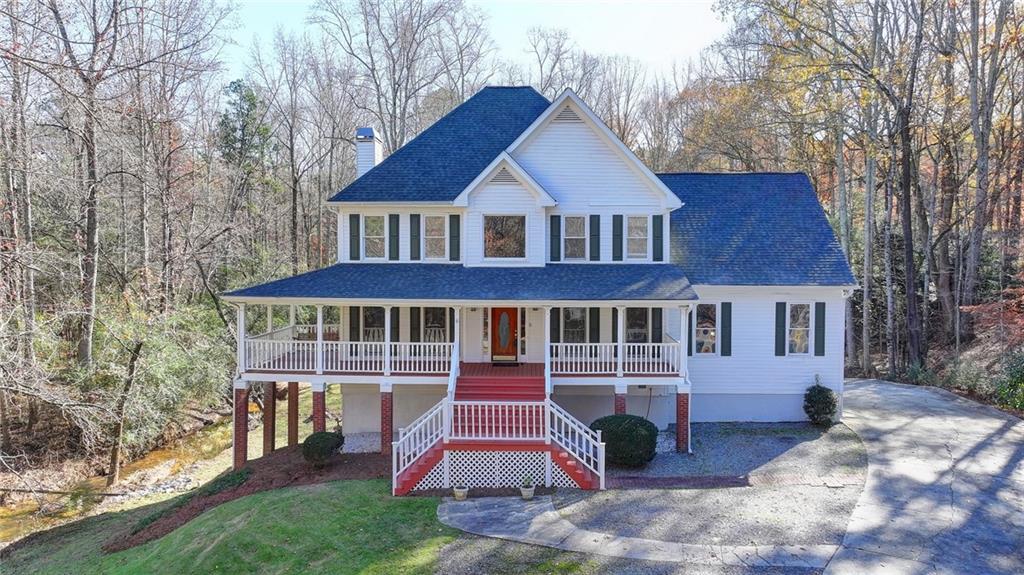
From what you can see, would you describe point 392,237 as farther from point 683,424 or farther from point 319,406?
point 683,424

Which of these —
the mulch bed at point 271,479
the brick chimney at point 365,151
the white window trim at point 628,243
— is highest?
the brick chimney at point 365,151

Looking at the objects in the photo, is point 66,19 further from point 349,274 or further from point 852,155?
point 852,155

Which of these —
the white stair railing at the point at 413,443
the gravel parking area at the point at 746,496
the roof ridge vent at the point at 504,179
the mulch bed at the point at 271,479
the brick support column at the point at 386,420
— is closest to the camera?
the gravel parking area at the point at 746,496

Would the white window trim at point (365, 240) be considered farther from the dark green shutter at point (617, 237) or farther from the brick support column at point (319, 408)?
the dark green shutter at point (617, 237)

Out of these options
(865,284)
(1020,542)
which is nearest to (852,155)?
(865,284)

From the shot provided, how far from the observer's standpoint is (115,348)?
18641mm

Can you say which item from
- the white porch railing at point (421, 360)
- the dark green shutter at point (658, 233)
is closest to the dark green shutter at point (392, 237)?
the white porch railing at point (421, 360)

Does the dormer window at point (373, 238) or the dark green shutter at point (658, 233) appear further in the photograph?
the dormer window at point (373, 238)

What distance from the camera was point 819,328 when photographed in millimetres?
17031

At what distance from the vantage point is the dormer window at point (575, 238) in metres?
17.4

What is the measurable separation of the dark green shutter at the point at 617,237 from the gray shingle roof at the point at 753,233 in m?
1.86

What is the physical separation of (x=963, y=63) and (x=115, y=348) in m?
35.5

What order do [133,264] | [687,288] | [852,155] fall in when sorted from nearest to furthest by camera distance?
[687,288], [133,264], [852,155]

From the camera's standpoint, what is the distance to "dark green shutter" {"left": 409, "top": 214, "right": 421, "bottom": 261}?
17438 millimetres
